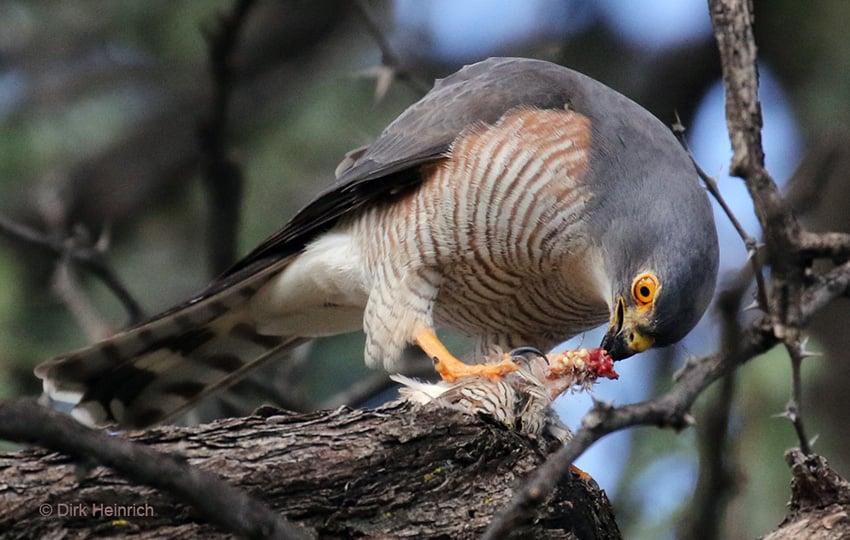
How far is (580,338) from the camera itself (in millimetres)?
5707

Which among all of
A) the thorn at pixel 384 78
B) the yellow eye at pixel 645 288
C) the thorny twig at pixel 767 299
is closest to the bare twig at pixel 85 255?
the thorn at pixel 384 78

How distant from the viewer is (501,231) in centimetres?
469

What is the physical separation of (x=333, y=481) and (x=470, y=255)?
1.43 meters

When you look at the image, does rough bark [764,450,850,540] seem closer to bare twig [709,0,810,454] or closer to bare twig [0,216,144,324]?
bare twig [709,0,810,454]

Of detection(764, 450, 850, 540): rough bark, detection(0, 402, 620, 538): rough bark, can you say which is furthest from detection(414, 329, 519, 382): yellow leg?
detection(764, 450, 850, 540): rough bark

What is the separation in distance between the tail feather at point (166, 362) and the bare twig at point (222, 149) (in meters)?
0.42

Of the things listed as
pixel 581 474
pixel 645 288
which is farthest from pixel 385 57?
pixel 581 474

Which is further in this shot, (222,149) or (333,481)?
(222,149)

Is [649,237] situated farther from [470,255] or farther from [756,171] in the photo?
[756,171]

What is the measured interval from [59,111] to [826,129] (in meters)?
5.08

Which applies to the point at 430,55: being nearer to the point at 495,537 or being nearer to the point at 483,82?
the point at 483,82

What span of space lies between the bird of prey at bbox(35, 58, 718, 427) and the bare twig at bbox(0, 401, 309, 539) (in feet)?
7.41

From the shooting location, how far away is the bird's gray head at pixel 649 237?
4.37m

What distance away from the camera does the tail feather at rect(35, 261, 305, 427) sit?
5.09 m
